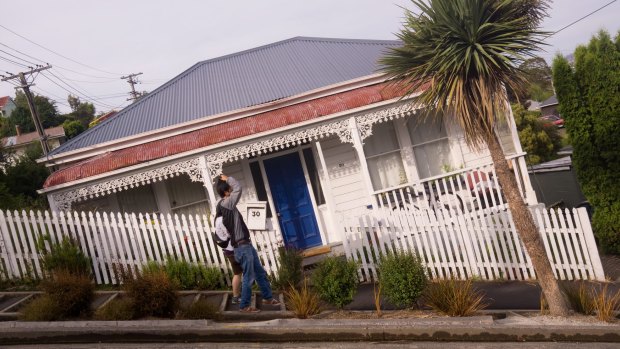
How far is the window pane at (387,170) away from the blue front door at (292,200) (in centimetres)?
164

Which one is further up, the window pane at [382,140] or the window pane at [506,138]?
the window pane at [382,140]

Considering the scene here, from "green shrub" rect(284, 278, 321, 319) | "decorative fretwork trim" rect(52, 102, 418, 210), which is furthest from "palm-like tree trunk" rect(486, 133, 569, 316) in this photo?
"decorative fretwork trim" rect(52, 102, 418, 210)

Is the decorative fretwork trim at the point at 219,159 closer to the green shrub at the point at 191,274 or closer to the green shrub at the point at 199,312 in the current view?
the green shrub at the point at 191,274

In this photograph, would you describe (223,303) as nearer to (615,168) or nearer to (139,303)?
(139,303)

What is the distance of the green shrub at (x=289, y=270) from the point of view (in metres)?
9.01

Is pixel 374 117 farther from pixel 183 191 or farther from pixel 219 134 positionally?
pixel 183 191

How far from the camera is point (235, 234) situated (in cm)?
793

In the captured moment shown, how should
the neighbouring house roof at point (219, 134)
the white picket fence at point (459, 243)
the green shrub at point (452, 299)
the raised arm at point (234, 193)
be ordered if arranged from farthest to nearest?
the neighbouring house roof at point (219, 134) → the white picket fence at point (459, 243) → the raised arm at point (234, 193) → the green shrub at point (452, 299)

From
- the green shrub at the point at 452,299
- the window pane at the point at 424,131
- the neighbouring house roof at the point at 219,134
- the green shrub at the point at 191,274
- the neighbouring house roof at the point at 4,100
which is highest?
the neighbouring house roof at the point at 4,100

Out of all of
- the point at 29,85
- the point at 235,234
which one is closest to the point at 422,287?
the point at 235,234

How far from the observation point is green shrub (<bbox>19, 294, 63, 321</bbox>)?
23.0 feet

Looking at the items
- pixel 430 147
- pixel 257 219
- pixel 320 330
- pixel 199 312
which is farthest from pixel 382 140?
pixel 199 312

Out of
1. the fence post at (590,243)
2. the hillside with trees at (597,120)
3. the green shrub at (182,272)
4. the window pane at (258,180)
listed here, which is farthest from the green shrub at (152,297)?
the hillside with trees at (597,120)

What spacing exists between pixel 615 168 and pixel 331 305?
6.67 metres
